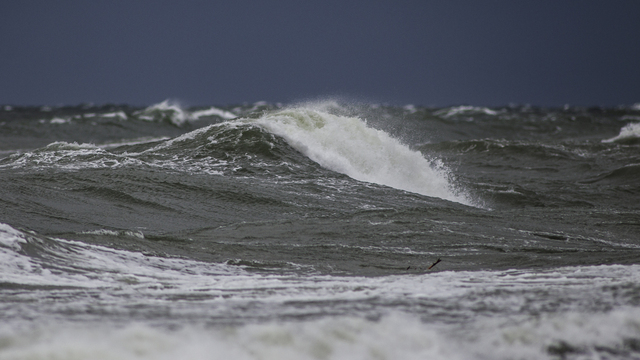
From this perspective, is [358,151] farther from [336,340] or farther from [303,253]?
[336,340]

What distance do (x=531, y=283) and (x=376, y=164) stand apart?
276 inches

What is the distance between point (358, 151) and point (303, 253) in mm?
6267

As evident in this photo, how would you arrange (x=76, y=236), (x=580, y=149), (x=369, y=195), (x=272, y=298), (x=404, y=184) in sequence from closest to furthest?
(x=272, y=298)
(x=76, y=236)
(x=369, y=195)
(x=404, y=184)
(x=580, y=149)

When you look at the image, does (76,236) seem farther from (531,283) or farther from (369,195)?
(369,195)

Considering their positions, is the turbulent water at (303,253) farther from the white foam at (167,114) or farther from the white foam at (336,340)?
the white foam at (167,114)

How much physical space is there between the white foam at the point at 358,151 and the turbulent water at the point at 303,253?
53 millimetres

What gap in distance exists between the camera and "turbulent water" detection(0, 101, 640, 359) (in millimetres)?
3137

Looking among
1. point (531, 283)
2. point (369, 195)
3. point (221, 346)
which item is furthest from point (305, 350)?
point (369, 195)

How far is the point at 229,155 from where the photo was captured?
11.0 metres

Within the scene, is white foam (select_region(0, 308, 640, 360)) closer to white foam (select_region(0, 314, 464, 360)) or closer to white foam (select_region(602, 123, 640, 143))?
white foam (select_region(0, 314, 464, 360))

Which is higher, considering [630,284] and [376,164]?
[376,164]

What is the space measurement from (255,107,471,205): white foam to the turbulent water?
0.05 metres

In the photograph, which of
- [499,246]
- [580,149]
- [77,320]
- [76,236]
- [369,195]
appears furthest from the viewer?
[580,149]

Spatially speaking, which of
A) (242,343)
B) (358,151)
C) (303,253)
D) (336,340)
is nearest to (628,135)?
(358,151)
